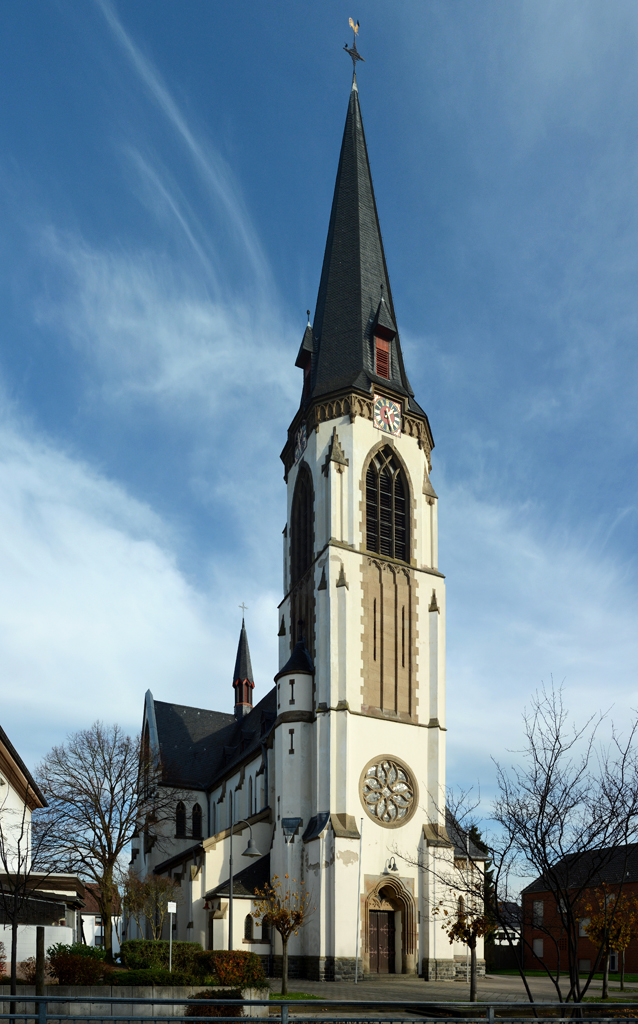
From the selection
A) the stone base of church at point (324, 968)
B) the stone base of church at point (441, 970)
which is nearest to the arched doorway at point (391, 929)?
the stone base of church at point (441, 970)

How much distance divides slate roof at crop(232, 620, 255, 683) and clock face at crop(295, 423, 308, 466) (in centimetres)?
3551

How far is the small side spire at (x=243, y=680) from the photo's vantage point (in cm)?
7606

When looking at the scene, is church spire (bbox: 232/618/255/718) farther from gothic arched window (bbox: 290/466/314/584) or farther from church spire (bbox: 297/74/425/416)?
church spire (bbox: 297/74/425/416)

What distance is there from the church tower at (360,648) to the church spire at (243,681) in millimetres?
32772

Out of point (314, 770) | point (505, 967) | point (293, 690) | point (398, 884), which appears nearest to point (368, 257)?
point (293, 690)

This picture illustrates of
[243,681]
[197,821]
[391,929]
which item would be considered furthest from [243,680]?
[391,929]

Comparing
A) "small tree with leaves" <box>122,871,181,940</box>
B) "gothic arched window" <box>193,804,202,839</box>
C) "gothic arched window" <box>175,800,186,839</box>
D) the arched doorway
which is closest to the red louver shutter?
the arched doorway

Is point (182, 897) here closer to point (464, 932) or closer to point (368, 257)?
point (464, 932)

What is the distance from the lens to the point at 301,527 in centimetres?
4472

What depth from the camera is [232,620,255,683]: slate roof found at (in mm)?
77037

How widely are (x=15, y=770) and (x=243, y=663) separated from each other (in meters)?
50.7

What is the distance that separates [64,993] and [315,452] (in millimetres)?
25642

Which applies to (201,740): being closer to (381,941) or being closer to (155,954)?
(381,941)

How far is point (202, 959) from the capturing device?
27750mm
